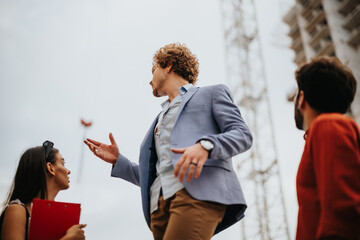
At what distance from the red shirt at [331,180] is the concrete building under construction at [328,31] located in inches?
812

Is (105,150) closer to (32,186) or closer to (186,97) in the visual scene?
(32,186)

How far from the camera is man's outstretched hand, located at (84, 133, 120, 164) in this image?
2.46 m

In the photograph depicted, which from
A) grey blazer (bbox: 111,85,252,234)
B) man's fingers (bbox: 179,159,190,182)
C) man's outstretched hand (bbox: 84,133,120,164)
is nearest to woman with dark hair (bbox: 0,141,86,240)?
man's outstretched hand (bbox: 84,133,120,164)

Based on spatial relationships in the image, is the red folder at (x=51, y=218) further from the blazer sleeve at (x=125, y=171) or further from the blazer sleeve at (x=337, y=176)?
the blazer sleeve at (x=337, y=176)

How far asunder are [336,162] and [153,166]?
3.47 feet

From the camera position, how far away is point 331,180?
4.59ft

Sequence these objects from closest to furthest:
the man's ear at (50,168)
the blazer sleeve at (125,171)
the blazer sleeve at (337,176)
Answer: the blazer sleeve at (337,176), the blazer sleeve at (125,171), the man's ear at (50,168)

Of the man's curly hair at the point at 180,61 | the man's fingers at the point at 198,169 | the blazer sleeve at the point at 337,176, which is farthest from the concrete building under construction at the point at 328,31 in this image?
the man's fingers at the point at 198,169

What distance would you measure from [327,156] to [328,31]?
25.1 metres

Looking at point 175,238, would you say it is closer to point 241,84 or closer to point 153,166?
point 153,166

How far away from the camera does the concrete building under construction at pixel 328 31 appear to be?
22.5 metres

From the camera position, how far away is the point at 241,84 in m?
22.5

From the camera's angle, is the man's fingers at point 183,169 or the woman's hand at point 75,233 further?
the woman's hand at point 75,233

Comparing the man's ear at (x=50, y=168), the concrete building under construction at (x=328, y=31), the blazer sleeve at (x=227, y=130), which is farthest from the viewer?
the concrete building under construction at (x=328, y=31)
